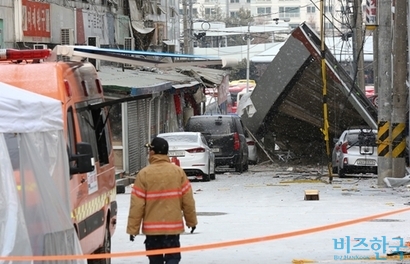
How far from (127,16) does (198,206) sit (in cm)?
2094

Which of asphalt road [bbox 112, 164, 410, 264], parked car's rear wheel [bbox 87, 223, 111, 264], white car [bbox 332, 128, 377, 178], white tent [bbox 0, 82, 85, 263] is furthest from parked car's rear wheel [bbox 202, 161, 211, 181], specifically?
white tent [bbox 0, 82, 85, 263]

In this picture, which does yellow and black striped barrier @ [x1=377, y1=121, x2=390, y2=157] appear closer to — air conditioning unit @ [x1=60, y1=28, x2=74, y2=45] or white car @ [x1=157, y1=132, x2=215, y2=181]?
white car @ [x1=157, y1=132, x2=215, y2=181]

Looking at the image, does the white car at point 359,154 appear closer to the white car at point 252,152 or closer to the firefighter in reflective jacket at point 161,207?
the white car at point 252,152

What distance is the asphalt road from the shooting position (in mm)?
12305

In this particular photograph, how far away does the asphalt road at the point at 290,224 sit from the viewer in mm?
12305

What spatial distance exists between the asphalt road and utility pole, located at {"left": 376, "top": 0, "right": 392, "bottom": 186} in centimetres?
65

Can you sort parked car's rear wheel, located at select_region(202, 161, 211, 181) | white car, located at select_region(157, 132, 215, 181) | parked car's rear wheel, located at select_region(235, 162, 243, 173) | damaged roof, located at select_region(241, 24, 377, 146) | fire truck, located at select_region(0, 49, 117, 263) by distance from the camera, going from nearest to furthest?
fire truck, located at select_region(0, 49, 117, 263) < white car, located at select_region(157, 132, 215, 181) < parked car's rear wheel, located at select_region(202, 161, 211, 181) < parked car's rear wheel, located at select_region(235, 162, 243, 173) < damaged roof, located at select_region(241, 24, 377, 146)

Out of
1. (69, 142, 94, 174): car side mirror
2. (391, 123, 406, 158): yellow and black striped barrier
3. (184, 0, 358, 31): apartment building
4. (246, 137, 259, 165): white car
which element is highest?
(184, 0, 358, 31): apartment building

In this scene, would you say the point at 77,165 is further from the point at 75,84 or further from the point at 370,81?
the point at 370,81

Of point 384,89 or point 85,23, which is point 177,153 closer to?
point 384,89

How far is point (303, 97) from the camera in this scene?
36312mm

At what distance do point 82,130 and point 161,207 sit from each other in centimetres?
144

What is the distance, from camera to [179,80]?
1478 inches

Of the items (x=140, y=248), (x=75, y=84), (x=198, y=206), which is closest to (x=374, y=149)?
(x=198, y=206)
